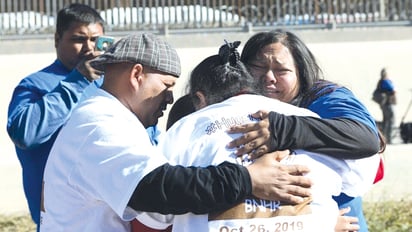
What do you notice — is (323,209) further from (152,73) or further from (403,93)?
(403,93)

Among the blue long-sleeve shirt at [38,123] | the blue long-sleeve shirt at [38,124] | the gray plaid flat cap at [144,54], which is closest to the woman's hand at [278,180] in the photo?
the gray plaid flat cap at [144,54]

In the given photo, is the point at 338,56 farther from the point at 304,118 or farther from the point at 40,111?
the point at 304,118

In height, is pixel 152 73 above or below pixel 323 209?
above

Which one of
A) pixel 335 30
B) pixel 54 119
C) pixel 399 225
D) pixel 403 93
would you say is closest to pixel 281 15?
pixel 335 30

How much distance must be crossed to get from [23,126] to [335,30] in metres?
15.1

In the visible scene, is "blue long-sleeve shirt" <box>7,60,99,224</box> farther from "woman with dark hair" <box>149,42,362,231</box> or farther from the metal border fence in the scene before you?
the metal border fence

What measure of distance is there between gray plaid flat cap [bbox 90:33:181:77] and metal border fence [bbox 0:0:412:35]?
1455cm

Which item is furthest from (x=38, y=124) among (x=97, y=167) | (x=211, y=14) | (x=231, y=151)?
(x=211, y=14)

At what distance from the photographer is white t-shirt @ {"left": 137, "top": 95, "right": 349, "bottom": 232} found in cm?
291

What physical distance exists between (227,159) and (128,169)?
0.29 m

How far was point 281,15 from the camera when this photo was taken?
18844 millimetres

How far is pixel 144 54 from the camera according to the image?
3.08m

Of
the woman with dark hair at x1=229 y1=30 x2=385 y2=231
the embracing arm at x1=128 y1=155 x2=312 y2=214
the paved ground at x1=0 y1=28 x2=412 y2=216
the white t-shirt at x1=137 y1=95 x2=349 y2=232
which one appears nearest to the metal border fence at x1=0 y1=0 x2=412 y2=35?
the paved ground at x1=0 y1=28 x2=412 y2=216

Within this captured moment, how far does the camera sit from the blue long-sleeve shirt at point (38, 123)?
4.41 meters
